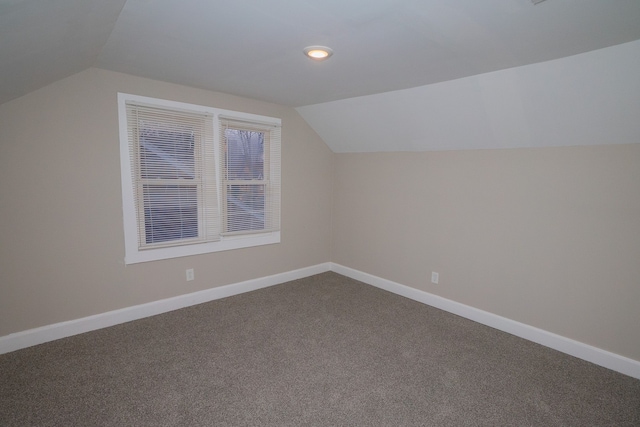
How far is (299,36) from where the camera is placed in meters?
1.83

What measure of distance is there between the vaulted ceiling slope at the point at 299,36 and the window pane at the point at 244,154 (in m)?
0.99

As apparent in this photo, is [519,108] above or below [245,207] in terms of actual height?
above

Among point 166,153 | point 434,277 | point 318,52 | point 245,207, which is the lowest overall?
point 434,277

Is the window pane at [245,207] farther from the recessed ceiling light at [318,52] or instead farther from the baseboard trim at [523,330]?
the recessed ceiling light at [318,52]

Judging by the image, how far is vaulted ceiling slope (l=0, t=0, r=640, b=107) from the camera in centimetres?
142

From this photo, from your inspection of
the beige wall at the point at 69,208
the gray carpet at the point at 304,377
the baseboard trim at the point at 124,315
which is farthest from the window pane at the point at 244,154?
the gray carpet at the point at 304,377

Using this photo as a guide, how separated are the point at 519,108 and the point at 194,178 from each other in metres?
3.01

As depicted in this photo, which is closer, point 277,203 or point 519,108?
point 519,108

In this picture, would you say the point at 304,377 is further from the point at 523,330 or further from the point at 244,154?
the point at 244,154

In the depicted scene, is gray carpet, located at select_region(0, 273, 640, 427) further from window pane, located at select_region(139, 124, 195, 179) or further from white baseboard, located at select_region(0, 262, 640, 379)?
window pane, located at select_region(139, 124, 195, 179)

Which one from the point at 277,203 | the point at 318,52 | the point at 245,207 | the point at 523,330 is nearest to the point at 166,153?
the point at 245,207

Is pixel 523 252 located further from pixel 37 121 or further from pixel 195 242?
pixel 37 121

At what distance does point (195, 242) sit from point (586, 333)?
3.64m

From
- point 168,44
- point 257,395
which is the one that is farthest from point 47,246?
point 257,395
